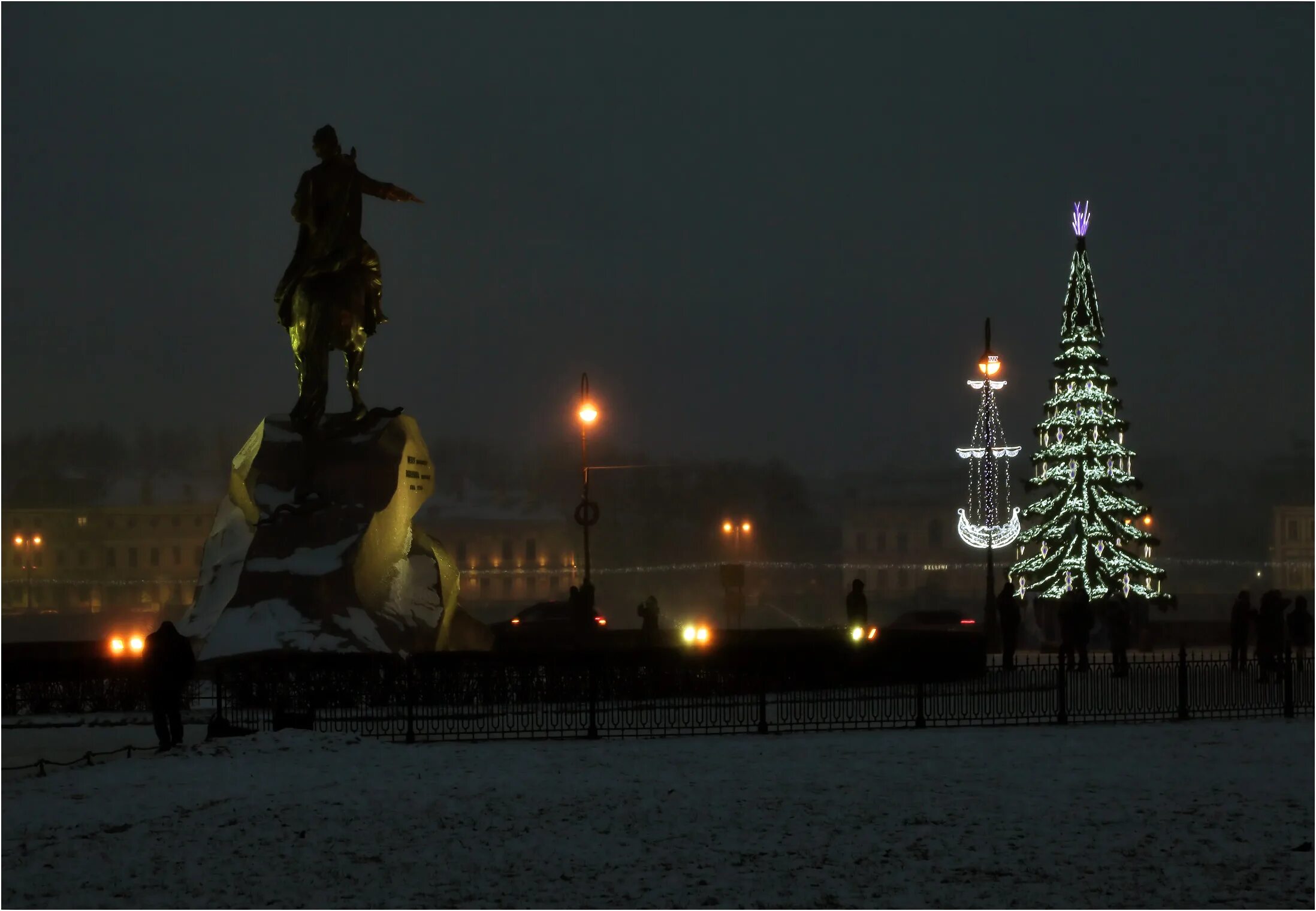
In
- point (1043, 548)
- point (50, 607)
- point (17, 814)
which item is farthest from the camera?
point (50, 607)

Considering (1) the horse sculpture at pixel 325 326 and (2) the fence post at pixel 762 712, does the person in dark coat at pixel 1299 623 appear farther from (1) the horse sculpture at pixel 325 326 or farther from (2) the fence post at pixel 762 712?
(1) the horse sculpture at pixel 325 326

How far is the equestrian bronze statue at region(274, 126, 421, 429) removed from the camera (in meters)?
26.9

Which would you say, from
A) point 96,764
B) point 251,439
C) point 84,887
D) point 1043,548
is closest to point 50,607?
point 1043,548

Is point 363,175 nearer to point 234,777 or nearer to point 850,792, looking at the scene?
point 234,777

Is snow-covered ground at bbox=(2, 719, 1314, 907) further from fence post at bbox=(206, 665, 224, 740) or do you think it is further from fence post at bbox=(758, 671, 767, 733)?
fence post at bbox=(758, 671, 767, 733)

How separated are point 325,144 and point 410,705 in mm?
11293

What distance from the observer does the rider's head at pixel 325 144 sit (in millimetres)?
27031

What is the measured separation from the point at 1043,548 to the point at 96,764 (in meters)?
30.5

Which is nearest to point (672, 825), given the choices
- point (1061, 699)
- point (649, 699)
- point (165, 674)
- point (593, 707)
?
point (593, 707)

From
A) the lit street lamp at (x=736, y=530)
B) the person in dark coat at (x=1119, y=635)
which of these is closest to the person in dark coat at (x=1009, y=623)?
the person in dark coat at (x=1119, y=635)

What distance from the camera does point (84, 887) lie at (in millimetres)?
11078

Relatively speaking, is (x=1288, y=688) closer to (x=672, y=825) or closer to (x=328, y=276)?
(x=672, y=825)

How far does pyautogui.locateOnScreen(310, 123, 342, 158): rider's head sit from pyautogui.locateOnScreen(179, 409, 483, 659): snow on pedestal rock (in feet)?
13.6

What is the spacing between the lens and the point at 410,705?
62.6ft
